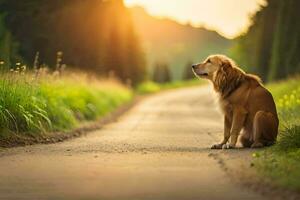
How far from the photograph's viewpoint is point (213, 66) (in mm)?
13234

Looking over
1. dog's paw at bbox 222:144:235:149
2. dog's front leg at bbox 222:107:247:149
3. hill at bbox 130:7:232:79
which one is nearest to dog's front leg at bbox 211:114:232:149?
dog's paw at bbox 222:144:235:149

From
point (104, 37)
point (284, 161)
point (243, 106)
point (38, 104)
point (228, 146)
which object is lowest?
point (228, 146)

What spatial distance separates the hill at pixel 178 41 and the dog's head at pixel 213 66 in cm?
15523

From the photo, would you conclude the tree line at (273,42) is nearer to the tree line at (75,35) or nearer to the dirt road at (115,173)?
the tree line at (75,35)

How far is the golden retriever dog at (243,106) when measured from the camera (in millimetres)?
12180

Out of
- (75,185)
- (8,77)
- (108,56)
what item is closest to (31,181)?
(75,185)

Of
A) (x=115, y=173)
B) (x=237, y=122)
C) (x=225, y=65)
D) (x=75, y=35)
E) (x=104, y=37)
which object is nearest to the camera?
(x=115, y=173)

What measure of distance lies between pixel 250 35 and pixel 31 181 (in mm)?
51104

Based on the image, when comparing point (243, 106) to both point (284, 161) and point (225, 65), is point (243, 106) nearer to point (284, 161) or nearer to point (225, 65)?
point (225, 65)

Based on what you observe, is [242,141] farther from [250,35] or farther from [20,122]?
[250,35]

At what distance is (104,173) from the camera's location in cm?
940

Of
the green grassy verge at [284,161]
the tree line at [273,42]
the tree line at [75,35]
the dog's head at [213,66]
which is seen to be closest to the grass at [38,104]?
the tree line at [75,35]

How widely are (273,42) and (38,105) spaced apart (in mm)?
32790

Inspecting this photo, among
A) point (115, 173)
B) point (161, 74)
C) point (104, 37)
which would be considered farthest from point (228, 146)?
point (161, 74)
